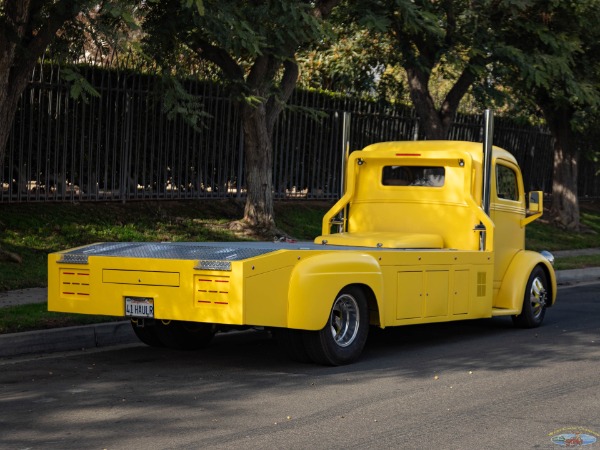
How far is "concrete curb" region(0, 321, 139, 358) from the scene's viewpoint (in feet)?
33.0

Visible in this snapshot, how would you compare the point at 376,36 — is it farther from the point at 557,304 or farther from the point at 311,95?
the point at 557,304

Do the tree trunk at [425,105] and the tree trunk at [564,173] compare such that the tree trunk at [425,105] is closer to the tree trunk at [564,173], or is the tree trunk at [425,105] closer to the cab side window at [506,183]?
the tree trunk at [564,173]

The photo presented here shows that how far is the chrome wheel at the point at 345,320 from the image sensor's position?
987 cm

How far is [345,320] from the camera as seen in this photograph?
32.7 feet

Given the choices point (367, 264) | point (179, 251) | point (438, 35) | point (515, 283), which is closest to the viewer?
point (179, 251)

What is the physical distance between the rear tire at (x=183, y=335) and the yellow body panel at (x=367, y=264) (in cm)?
98

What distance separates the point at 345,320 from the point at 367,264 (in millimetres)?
566

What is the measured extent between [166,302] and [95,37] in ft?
15.2

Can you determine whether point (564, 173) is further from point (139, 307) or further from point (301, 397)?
point (301, 397)

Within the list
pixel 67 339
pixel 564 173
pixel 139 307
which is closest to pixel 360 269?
pixel 139 307

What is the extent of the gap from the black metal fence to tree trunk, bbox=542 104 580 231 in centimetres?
649

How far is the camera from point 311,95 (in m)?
23.4

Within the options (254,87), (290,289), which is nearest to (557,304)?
(254,87)

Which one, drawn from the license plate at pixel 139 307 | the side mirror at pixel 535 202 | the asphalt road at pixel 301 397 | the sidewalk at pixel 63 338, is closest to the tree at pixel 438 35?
the side mirror at pixel 535 202
